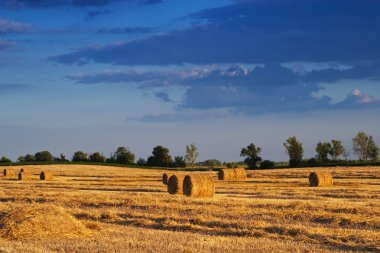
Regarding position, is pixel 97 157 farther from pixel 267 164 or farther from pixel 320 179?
pixel 320 179

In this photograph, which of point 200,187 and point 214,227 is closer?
point 214,227

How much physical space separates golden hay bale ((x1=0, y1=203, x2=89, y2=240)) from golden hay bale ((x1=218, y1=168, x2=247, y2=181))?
1294 inches

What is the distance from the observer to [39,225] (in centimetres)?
1555

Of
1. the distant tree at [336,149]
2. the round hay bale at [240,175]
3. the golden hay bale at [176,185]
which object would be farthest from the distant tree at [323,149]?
the golden hay bale at [176,185]

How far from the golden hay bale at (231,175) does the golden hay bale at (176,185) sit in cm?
1672

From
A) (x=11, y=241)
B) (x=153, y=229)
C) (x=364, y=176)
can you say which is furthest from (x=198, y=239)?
(x=364, y=176)

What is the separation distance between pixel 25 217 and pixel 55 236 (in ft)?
→ 3.70

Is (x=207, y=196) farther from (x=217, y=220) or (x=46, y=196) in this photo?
(x=217, y=220)

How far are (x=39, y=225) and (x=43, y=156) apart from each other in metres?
92.4

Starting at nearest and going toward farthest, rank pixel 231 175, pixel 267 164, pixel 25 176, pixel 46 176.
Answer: pixel 231 175 → pixel 25 176 → pixel 46 176 → pixel 267 164

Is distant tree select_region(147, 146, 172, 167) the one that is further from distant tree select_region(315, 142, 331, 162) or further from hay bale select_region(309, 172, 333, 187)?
hay bale select_region(309, 172, 333, 187)

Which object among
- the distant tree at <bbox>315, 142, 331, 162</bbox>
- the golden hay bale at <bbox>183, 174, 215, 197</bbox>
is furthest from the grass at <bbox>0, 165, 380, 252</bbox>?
the distant tree at <bbox>315, 142, 331, 162</bbox>

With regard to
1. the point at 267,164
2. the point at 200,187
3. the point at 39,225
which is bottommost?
the point at 39,225

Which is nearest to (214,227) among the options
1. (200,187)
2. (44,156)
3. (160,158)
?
(200,187)
